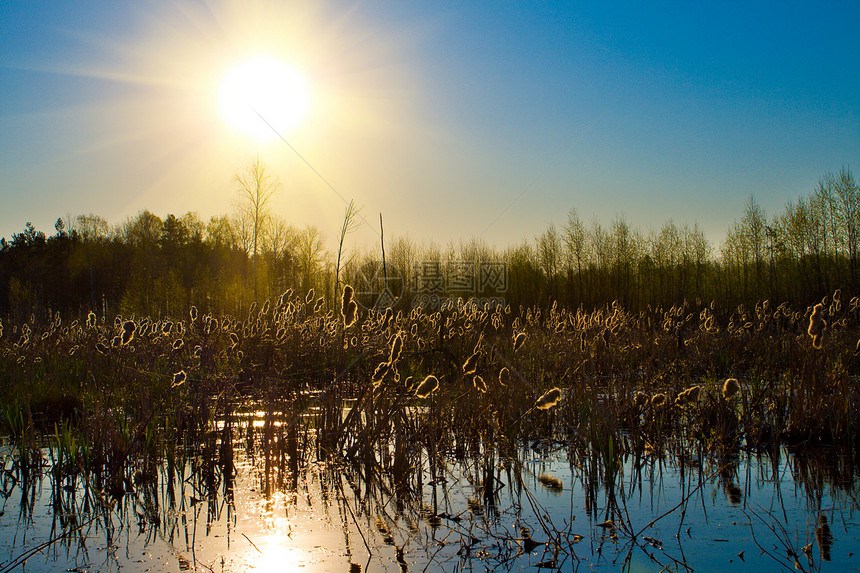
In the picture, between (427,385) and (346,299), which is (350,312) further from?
(427,385)

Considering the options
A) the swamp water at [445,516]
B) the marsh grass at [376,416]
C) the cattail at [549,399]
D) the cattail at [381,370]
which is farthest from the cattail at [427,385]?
the cattail at [549,399]

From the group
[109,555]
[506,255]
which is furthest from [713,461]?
[506,255]

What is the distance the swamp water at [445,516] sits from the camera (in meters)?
2.33

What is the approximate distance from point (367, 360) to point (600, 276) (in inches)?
888

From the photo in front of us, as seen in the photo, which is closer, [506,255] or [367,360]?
[367,360]

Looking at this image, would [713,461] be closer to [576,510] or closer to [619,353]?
[576,510]

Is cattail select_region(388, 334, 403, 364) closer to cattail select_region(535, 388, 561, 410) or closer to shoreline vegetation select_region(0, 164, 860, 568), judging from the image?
shoreline vegetation select_region(0, 164, 860, 568)

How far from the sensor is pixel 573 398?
4801mm

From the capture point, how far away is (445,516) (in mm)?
2830

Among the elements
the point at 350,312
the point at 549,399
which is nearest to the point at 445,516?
the point at 549,399

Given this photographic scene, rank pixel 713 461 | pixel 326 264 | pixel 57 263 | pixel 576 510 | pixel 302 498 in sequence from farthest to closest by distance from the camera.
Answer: pixel 57 263 < pixel 326 264 < pixel 713 461 < pixel 302 498 < pixel 576 510

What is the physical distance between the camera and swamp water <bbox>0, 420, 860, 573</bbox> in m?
2.33

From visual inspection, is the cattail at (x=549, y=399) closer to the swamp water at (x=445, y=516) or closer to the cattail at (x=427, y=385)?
the swamp water at (x=445, y=516)

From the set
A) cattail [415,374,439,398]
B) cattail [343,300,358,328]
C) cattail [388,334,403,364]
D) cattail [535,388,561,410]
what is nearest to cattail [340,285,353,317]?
cattail [343,300,358,328]
